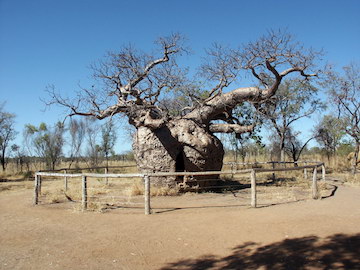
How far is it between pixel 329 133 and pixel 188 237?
71.9 feet

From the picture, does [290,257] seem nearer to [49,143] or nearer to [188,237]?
[188,237]

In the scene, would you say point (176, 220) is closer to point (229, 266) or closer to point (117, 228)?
point (117, 228)

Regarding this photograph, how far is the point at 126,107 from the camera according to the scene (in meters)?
10.8

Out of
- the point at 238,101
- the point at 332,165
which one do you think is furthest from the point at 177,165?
the point at 332,165

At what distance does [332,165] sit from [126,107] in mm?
18176

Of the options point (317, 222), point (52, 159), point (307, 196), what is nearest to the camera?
point (317, 222)

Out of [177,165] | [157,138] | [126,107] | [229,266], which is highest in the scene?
[126,107]

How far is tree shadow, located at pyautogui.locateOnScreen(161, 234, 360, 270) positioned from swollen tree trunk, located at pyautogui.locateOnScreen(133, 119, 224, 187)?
19.5 ft

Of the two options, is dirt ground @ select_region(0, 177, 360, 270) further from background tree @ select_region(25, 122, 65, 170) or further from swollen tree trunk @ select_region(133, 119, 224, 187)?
background tree @ select_region(25, 122, 65, 170)

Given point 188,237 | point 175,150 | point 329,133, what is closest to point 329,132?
point 329,133

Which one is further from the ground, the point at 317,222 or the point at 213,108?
the point at 213,108

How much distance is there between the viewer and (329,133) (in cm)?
2431

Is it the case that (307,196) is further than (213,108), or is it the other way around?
(213,108)

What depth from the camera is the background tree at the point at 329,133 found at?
20573 millimetres
